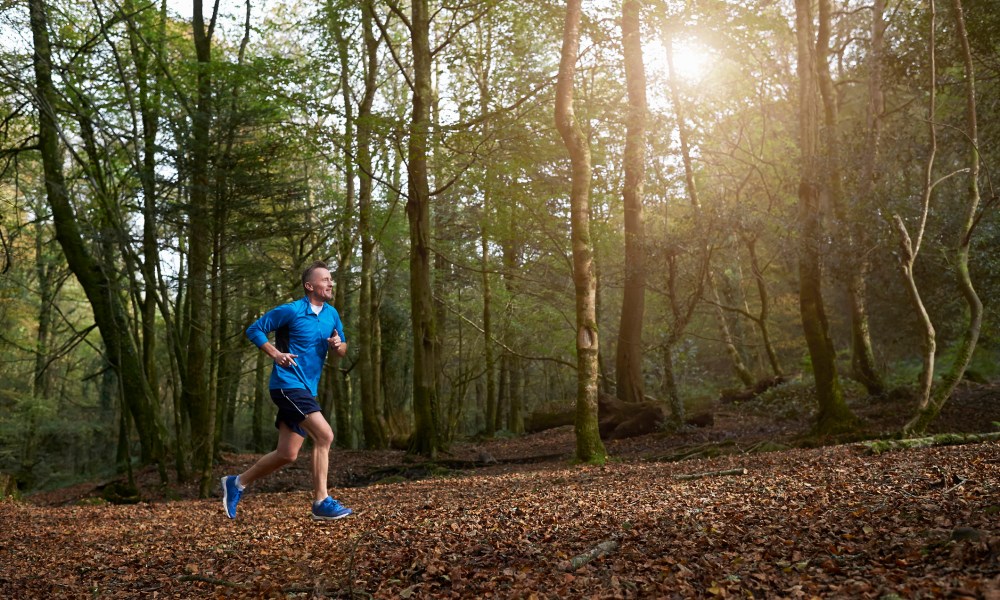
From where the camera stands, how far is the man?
19.3 ft

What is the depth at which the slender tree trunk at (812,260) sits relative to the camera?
10914mm

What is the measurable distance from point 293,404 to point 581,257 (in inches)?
208

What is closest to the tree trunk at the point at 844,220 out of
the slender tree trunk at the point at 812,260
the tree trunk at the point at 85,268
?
the slender tree trunk at the point at 812,260

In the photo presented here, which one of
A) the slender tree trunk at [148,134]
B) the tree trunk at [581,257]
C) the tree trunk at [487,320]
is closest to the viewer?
the tree trunk at [581,257]

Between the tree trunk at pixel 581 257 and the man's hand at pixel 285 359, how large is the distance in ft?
16.3

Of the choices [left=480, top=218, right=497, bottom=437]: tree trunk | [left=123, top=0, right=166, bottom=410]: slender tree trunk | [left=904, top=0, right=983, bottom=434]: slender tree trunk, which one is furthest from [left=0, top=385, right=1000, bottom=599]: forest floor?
[left=480, top=218, right=497, bottom=437]: tree trunk

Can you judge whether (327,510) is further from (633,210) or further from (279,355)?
(633,210)

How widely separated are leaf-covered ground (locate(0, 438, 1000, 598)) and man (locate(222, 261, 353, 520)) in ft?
1.85

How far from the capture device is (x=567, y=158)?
14.5 metres

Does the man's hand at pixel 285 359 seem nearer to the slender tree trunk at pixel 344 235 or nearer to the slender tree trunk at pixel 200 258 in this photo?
the slender tree trunk at pixel 200 258

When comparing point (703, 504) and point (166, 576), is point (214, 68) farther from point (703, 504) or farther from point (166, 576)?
point (703, 504)

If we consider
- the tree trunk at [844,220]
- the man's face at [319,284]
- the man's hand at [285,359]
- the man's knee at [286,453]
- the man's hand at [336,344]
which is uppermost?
the tree trunk at [844,220]

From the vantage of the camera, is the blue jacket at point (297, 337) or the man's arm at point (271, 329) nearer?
the man's arm at point (271, 329)

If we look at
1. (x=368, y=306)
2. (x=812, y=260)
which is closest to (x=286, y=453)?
(x=812, y=260)
